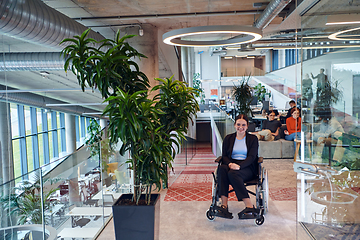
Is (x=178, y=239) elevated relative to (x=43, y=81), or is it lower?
lower

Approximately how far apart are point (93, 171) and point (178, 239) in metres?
1.28

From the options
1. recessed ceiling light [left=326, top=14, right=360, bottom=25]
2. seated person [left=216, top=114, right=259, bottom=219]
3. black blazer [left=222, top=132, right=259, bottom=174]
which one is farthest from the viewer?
black blazer [left=222, top=132, right=259, bottom=174]

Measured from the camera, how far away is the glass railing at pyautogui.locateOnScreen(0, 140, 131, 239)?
2.70 meters

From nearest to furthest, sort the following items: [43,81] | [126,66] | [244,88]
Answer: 1. [126,66]
2. [244,88]
3. [43,81]

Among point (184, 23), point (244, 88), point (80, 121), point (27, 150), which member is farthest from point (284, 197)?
point (80, 121)

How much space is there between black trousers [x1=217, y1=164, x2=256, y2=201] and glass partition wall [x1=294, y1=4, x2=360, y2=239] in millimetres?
1414

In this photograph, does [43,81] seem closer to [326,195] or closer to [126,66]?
[126,66]

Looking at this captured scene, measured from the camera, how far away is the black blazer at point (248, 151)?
Result: 4.01 metres

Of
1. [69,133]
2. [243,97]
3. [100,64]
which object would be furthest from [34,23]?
[69,133]

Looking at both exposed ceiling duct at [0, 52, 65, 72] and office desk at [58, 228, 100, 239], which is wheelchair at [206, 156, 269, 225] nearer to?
office desk at [58, 228, 100, 239]

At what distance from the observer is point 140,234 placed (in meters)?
3.02

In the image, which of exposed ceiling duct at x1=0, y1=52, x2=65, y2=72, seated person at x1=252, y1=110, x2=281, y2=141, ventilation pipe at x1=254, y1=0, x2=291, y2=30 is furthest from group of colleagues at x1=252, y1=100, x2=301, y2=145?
exposed ceiling duct at x1=0, y1=52, x2=65, y2=72

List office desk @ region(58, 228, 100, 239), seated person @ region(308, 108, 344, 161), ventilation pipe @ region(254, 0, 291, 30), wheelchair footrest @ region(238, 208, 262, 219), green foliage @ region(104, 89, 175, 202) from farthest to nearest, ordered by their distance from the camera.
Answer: ventilation pipe @ region(254, 0, 291, 30)
wheelchair footrest @ region(238, 208, 262, 219)
office desk @ region(58, 228, 100, 239)
green foliage @ region(104, 89, 175, 202)
seated person @ region(308, 108, 344, 161)

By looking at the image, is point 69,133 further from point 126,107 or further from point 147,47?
point 126,107
